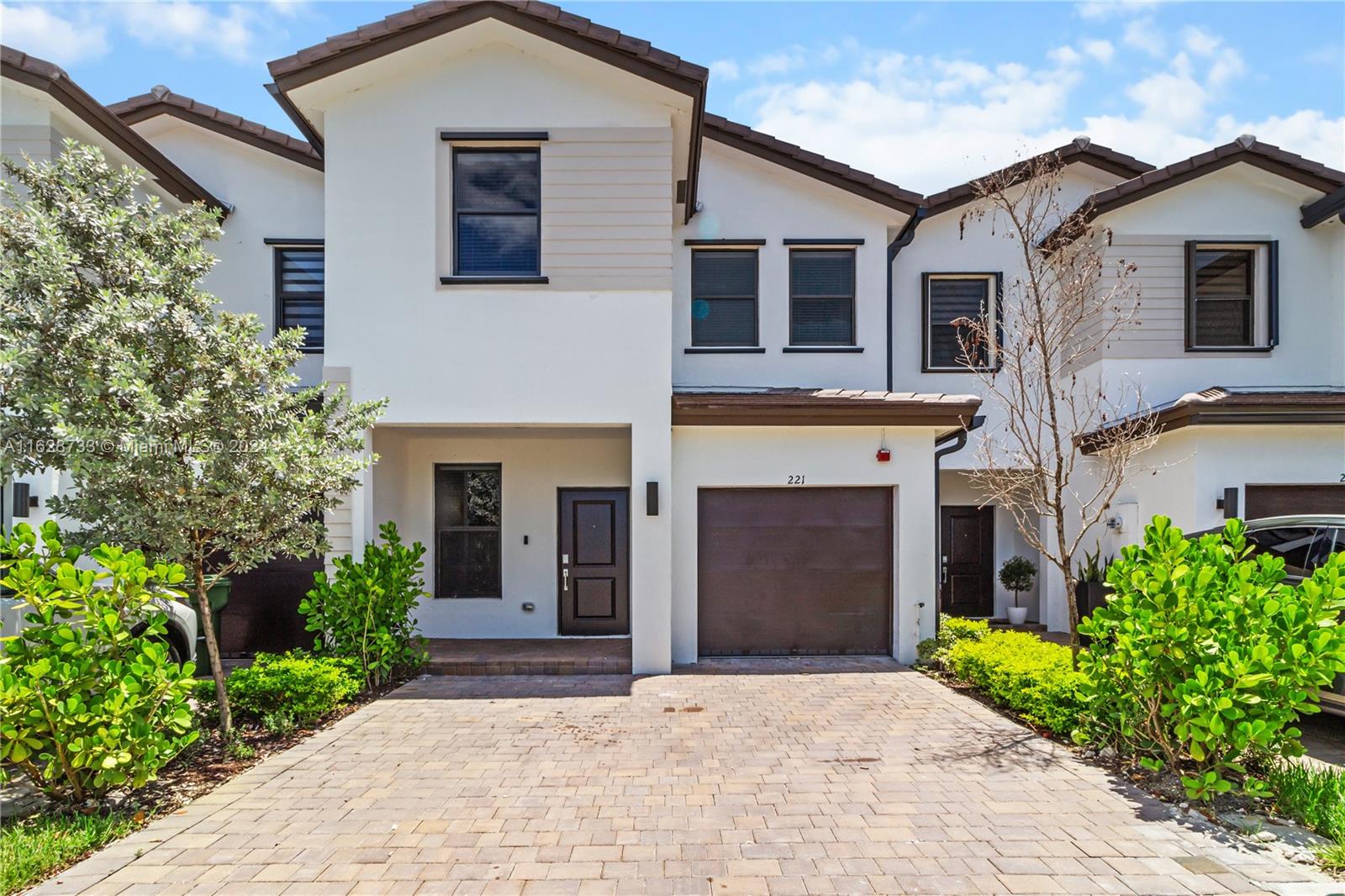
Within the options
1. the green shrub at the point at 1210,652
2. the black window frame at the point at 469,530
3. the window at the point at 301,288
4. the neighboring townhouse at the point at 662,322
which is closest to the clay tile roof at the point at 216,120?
the neighboring townhouse at the point at 662,322

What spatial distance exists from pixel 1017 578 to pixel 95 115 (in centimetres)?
1413

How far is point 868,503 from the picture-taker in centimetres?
917

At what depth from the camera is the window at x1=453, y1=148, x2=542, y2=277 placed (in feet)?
28.1

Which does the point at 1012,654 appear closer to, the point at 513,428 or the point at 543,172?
the point at 513,428

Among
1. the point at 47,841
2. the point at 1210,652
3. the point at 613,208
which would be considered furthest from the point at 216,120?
the point at 1210,652

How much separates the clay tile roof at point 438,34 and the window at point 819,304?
3449mm

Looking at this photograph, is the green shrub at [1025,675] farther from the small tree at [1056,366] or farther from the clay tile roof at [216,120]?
the clay tile roof at [216,120]

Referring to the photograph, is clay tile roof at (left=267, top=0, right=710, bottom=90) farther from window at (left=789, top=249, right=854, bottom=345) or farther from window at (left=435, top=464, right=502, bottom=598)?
window at (left=435, top=464, right=502, bottom=598)

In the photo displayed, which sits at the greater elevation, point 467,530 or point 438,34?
point 438,34

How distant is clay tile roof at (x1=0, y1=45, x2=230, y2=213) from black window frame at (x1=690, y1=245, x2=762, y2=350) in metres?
6.05

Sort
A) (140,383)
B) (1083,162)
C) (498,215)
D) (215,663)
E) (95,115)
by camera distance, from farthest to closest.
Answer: (1083,162), (498,215), (95,115), (215,663), (140,383)

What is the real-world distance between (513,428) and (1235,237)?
1138cm

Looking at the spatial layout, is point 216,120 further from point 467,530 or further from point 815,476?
point 815,476

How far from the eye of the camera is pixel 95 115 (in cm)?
795
